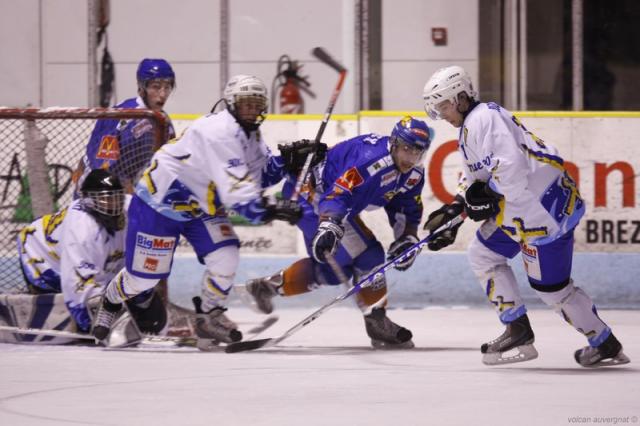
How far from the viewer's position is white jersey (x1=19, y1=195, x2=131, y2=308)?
553 cm

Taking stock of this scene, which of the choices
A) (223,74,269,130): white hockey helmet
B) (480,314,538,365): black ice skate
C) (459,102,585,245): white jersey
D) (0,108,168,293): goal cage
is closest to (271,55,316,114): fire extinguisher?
(0,108,168,293): goal cage

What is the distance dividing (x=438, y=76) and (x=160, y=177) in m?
1.34

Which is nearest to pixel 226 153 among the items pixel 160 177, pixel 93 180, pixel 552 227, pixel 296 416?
pixel 160 177

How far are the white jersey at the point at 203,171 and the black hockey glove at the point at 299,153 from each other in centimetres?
23

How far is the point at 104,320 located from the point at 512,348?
1.85m

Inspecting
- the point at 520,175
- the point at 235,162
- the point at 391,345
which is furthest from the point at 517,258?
the point at 520,175

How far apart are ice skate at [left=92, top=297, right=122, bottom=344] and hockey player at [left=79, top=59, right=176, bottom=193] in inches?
32.9

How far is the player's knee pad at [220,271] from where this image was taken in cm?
540

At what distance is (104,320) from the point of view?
5.52m

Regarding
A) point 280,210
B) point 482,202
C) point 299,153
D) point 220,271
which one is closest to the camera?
point 482,202

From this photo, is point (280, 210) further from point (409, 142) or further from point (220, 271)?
point (409, 142)

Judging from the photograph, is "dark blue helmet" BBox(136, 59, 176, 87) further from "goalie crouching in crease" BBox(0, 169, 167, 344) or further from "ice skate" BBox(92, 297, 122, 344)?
"ice skate" BBox(92, 297, 122, 344)

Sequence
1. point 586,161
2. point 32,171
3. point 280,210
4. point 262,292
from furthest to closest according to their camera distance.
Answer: point 586,161 < point 32,171 < point 262,292 < point 280,210

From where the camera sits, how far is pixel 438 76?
4.65 m
